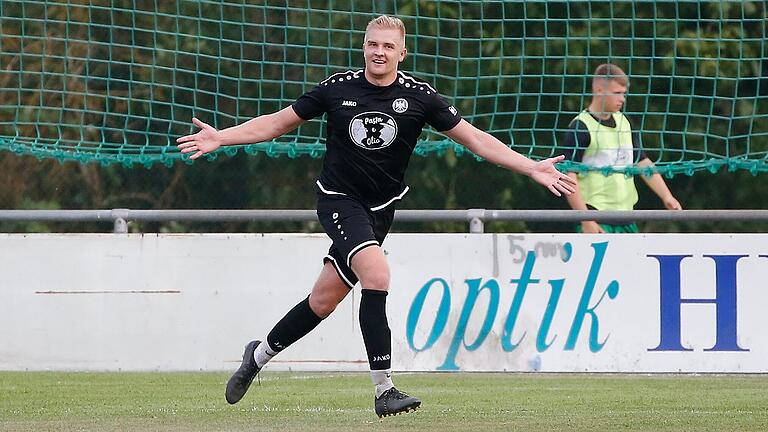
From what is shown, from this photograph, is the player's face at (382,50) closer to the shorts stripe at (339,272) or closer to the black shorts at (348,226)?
the black shorts at (348,226)

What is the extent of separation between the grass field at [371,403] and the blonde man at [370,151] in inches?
24.5

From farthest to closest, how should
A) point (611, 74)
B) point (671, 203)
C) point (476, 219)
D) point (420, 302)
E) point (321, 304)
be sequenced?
point (671, 203), point (611, 74), point (476, 219), point (420, 302), point (321, 304)

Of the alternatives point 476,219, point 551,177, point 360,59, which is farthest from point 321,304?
point 360,59

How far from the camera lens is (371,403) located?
8359 mm

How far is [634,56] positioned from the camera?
36.4 feet

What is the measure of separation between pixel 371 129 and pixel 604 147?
3647 millimetres

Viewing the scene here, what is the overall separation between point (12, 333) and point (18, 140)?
1.37 meters

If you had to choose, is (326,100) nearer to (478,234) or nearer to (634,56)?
(478,234)

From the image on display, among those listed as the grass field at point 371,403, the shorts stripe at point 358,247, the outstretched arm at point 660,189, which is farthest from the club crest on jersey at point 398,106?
the outstretched arm at point 660,189

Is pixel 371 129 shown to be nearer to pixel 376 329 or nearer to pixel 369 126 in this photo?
pixel 369 126

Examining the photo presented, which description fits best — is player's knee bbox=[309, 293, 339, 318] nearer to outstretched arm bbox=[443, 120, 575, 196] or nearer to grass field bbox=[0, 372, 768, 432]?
grass field bbox=[0, 372, 768, 432]

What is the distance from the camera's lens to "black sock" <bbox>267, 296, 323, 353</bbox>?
752cm

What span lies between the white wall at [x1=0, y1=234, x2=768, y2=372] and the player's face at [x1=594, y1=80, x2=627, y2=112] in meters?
0.93

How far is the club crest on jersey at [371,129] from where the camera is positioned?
716 cm
